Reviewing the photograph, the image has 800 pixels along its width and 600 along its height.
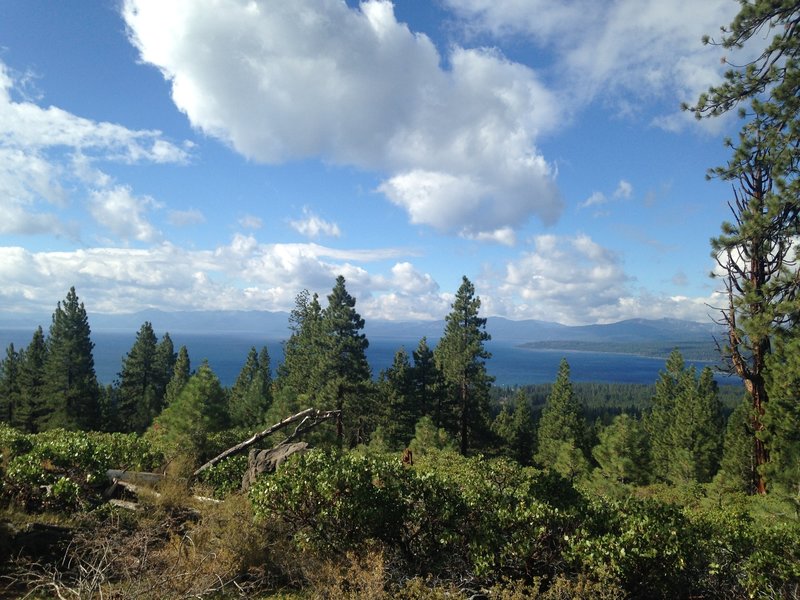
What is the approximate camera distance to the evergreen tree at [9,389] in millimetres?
36756

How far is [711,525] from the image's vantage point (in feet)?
24.1

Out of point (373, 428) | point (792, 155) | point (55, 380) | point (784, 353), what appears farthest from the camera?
point (55, 380)

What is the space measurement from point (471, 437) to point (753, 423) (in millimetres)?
22708

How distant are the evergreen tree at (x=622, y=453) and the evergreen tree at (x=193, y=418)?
2254cm

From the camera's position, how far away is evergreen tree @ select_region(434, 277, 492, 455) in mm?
29828

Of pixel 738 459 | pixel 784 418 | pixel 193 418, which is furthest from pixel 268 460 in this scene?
pixel 738 459

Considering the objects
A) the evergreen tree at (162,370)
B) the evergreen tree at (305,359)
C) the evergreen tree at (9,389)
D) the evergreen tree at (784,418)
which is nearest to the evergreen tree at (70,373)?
the evergreen tree at (9,389)

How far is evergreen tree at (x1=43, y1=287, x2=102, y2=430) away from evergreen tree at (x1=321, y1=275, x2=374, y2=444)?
1981 centimetres

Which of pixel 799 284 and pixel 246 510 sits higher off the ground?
pixel 799 284

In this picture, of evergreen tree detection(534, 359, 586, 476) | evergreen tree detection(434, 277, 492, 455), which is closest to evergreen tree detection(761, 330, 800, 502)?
evergreen tree detection(434, 277, 492, 455)

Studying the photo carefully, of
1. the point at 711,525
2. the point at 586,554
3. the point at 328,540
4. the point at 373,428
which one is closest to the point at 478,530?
the point at 586,554

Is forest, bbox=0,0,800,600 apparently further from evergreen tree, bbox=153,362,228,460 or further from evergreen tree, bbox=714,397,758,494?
evergreen tree, bbox=714,397,758,494

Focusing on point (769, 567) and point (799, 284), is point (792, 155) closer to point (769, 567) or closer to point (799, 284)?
point (799, 284)

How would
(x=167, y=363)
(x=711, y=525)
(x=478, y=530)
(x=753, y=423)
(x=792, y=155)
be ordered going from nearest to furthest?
(x=478, y=530), (x=711, y=525), (x=792, y=155), (x=753, y=423), (x=167, y=363)
